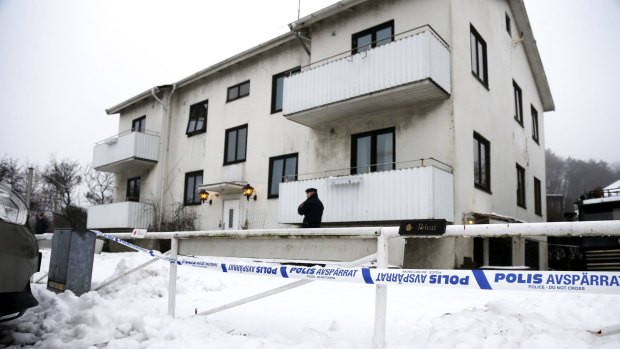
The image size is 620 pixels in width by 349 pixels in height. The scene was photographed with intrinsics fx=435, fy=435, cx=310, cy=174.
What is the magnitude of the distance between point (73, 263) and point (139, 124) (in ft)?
62.2

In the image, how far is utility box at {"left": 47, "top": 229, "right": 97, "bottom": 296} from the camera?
234 inches

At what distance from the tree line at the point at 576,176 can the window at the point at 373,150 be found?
57174 mm

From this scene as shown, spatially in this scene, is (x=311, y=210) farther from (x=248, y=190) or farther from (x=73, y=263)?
(x=248, y=190)

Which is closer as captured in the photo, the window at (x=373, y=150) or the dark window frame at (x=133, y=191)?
the window at (x=373, y=150)

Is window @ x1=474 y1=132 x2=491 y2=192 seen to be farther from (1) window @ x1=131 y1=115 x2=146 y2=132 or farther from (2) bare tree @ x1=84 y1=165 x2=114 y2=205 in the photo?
(2) bare tree @ x1=84 y1=165 x2=114 y2=205

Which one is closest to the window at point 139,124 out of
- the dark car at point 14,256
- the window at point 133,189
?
the window at point 133,189

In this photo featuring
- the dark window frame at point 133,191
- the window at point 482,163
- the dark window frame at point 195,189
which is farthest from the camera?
the dark window frame at point 133,191

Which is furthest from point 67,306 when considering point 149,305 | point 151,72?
point 151,72

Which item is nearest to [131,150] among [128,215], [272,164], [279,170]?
[128,215]

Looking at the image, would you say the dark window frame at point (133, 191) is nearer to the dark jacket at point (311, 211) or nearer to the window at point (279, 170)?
the window at point (279, 170)

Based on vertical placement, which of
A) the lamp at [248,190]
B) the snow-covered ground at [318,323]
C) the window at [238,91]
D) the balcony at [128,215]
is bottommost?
the snow-covered ground at [318,323]

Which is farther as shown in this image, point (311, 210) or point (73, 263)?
point (311, 210)

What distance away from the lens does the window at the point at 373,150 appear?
12969 mm

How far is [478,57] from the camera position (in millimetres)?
14414
